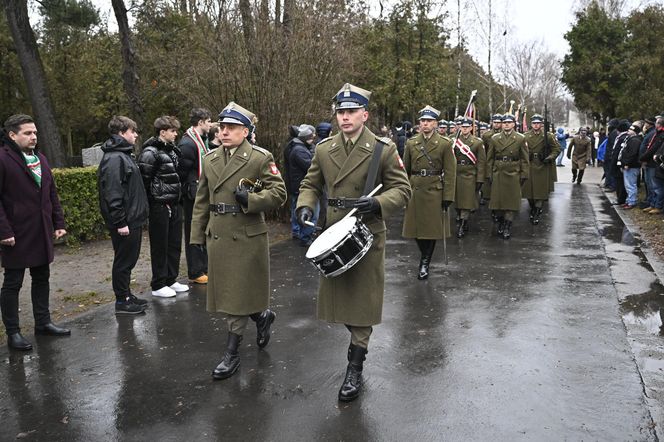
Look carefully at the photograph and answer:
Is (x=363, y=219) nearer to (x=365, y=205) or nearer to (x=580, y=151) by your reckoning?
(x=365, y=205)

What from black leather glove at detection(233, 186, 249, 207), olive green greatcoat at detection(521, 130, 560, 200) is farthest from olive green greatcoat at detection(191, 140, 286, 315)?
olive green greatcoat at detection(521, 130, 560, 200)

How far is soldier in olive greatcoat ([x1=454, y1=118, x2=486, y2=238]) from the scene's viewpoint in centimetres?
1139

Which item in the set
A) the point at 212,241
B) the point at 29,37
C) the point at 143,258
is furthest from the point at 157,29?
the point at 212,241

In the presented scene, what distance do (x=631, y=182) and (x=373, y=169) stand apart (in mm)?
12131

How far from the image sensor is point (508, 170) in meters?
11.4

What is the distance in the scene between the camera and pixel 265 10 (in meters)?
12.4

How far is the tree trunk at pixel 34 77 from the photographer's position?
14602 millimetres

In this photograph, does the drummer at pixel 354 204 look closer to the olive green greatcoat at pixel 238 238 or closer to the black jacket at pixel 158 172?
the olive green greatcoat at pixel 238 238

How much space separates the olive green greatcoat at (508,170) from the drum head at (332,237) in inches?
293

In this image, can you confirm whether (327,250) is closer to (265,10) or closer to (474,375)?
(474,375)

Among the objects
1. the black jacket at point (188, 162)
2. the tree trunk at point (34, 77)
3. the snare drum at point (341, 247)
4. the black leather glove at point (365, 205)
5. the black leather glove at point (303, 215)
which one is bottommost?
the snare drum at point (341, 247)

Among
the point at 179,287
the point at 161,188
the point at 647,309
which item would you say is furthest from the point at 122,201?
the point at 647,309

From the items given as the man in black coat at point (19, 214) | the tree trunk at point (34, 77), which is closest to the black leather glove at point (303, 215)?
the man in black coat at point (19, 214)

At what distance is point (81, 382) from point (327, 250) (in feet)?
7.60
